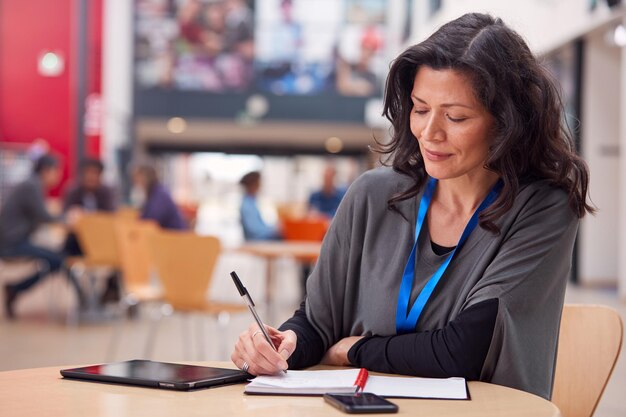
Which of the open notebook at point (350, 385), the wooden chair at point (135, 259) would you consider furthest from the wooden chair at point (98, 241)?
the open notebook at point (350, 385)

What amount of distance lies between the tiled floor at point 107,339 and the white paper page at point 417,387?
291cm

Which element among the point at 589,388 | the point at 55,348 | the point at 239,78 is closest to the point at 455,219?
the point at 589,388

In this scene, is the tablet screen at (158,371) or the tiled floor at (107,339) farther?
the tiled floor at (107,339)

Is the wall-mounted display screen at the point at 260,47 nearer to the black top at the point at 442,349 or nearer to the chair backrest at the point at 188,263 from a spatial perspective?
the chair backrest at the point at 188,263

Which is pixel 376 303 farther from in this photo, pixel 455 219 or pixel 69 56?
pixel 69 56

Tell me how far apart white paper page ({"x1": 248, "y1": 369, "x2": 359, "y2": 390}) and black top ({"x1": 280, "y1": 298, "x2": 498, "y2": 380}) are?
0.29 feet

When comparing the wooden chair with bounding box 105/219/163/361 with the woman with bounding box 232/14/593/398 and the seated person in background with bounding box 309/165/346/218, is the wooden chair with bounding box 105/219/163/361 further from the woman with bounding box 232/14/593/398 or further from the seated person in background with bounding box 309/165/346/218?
the seated person in background with bounding box 309/165/346/218

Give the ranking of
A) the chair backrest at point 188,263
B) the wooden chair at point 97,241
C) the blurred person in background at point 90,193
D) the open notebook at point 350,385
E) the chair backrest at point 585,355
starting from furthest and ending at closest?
the blurred person in background at point 90,193 → the wooden chair at point 97,241 → the chair backrest at point 188,263 → the chair backrest at point 585,355 → the open notebook at point 350,385

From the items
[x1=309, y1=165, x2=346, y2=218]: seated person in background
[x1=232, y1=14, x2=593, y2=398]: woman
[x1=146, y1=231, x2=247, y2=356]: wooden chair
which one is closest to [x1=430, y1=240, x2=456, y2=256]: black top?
[x1=232, y1=14, x2=593, y2=398]: woman

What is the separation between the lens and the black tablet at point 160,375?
1674 mm

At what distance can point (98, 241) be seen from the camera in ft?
25.8

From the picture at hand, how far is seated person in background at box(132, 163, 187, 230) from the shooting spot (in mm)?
8391

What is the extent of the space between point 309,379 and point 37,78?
15971 mm

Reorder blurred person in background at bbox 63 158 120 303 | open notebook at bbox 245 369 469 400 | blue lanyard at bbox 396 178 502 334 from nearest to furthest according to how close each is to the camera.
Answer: open notebook at bbox 245 369 469 400, blue lanyard at bbox 396 178 502 334, blurred person in background at bbox 63 158 120 303
